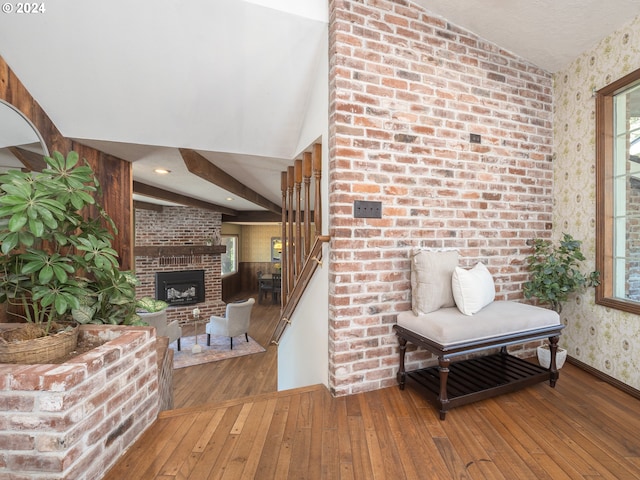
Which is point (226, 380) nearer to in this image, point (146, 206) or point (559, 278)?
point (146, 206)

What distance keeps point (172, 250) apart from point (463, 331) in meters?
6.48

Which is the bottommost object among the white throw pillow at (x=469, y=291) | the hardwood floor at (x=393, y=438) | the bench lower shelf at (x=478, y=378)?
the hardwood floor at (x=393, y=438)

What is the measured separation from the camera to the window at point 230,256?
9258 millimetres

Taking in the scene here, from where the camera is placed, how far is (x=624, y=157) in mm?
1941

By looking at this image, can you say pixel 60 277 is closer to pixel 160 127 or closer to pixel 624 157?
pixel 160 127

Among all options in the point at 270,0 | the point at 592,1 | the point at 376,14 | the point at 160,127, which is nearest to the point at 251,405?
the point at 160,127

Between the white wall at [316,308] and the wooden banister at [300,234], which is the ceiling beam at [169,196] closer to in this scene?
the wooden banister at [300,234]

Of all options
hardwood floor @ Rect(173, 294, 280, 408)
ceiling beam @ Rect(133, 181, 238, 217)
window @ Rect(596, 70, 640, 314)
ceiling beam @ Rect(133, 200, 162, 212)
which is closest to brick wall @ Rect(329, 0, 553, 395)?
window @ Rect(596, 70, 640, 314)

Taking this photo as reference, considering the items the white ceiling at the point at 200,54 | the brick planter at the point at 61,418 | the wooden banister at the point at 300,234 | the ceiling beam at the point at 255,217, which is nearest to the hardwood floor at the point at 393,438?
the brick planter at the point at 61,418

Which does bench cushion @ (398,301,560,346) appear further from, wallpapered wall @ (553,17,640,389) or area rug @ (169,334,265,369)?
area rug @ (169,334,265,369)

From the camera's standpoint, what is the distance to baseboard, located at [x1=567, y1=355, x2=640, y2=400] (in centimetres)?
177

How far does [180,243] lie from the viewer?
681cm

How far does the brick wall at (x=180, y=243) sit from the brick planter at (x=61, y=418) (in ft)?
19.3
